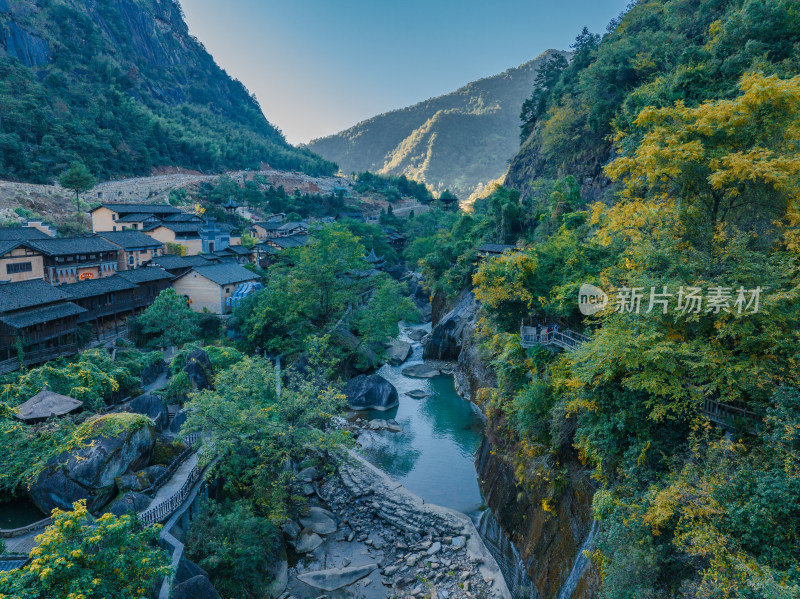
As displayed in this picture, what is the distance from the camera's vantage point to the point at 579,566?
1104 centimetres

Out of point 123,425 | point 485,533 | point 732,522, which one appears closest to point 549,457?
point 485,533

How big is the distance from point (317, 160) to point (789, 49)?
141188 millimetres

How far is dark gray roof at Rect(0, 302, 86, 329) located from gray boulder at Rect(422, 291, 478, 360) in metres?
26.2

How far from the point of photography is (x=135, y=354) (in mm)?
25688

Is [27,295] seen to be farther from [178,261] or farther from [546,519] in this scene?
[546,519]

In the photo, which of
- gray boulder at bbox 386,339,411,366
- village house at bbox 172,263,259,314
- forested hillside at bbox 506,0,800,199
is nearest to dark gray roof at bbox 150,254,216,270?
village house at bbox 172,263,259,314

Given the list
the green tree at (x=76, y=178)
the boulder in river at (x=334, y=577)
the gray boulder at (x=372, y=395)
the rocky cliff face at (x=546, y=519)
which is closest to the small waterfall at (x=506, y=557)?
the rocky cliff face at (x=546, y=519)

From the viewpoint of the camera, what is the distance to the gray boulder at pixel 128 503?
41.1ft

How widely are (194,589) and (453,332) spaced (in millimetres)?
27538

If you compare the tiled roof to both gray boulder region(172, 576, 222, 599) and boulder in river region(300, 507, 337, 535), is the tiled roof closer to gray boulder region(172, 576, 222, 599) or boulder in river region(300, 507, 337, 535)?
boulder in river region(300, 507, 337, 535)

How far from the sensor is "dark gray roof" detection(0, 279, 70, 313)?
22281mm

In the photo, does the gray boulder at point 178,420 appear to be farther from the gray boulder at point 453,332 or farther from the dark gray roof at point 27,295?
the gray boulder at point 453,332

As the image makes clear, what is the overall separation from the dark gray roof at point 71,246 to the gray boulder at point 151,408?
1787cm

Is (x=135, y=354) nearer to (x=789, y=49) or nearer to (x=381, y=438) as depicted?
(x=381, y=438)
